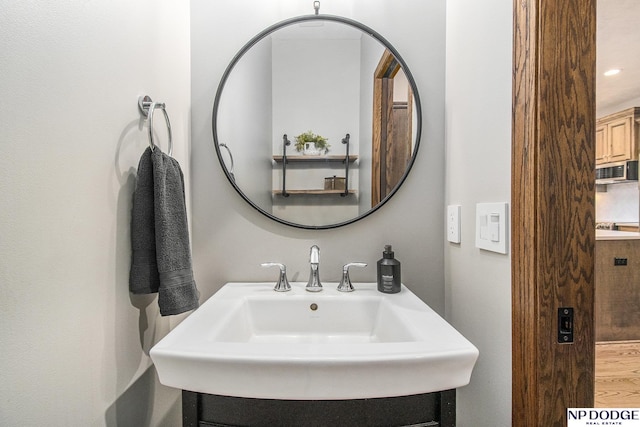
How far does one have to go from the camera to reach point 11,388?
0.50 meters


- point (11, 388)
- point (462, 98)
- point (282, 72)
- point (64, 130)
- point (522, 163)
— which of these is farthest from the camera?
point (282, 72)

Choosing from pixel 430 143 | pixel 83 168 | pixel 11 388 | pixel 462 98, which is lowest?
pixel 11 388

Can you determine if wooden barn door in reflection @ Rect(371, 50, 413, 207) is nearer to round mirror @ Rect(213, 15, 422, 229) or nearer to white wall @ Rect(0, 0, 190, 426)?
round mirror @ Rect(213, 15, 422, 229)

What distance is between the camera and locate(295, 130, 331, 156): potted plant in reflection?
1181 mm

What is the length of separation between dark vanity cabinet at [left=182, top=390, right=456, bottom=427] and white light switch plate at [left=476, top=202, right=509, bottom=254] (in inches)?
14.4

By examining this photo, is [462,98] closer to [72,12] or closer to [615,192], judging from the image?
[72,12]

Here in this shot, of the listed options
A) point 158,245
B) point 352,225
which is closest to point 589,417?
point 352,225

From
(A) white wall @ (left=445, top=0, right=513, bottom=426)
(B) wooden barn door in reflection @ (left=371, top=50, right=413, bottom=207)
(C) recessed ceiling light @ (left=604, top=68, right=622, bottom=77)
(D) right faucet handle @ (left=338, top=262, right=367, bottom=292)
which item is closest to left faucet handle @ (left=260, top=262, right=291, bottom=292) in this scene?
(D) right faucet handle @ (left=338, top=262, right=367, bottom=292)

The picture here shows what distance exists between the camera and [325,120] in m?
1.18

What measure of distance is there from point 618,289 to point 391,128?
Answer: 3.02 meters

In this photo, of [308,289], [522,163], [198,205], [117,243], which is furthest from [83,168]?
[522,163]

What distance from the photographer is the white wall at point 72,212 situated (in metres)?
0.51

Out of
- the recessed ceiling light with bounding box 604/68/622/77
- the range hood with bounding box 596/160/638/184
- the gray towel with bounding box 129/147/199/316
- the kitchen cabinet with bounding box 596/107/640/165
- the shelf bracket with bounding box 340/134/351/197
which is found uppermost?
the recessed ceiling light with bounding box 604/68/622/77

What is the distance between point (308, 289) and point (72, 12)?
909 mm
